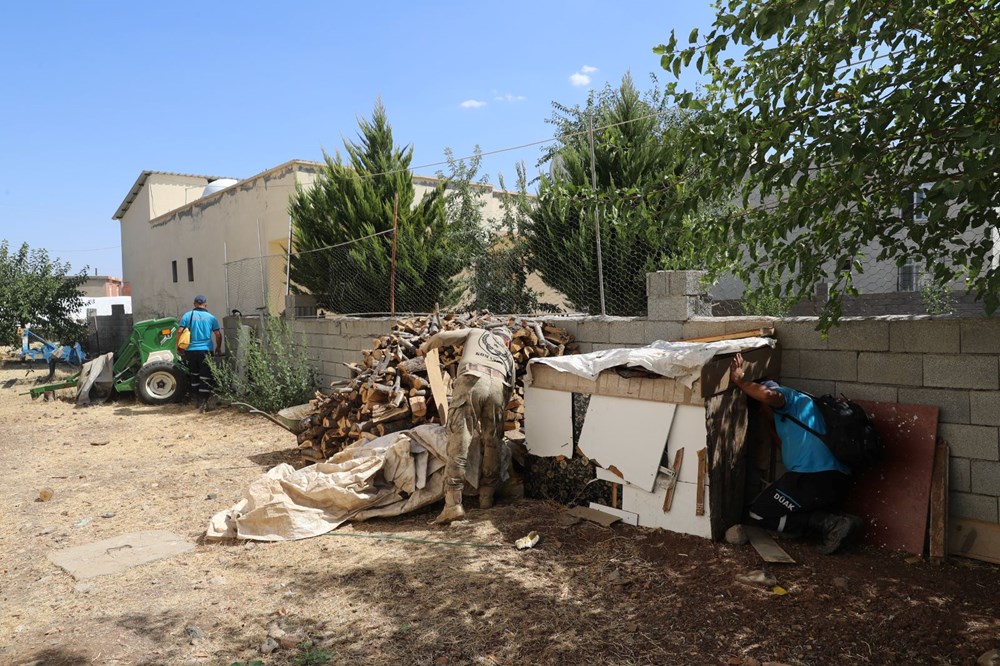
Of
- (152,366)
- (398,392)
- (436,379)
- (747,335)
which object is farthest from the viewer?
(152,366)

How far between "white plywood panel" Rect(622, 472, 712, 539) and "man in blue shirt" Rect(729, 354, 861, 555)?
39 centimetres

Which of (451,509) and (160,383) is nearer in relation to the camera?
(451,509)

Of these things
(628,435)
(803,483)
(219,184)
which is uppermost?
(219,184)

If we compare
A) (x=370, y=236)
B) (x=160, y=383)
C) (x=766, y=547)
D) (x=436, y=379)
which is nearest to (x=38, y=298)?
(x=160, y=383)

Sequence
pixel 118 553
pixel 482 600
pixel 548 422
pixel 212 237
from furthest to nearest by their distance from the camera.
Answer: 1. pixel 212 237
2. pixel 548 422
3. pixel 118 553
4. pixel 482 600

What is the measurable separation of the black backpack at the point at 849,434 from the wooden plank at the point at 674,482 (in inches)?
29.7

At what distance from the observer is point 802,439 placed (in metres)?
4.32

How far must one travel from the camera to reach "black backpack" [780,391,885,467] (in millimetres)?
4145

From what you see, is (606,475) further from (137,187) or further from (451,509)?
(137,187)

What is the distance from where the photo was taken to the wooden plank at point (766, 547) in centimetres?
407

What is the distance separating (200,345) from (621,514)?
859 centimetres

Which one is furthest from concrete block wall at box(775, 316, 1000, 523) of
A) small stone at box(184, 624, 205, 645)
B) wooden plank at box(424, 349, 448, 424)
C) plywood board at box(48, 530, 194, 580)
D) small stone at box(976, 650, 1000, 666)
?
plywood board at box(48, 530, 194, 580)

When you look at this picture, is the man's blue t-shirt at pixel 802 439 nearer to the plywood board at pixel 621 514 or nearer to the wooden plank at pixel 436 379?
the plywood board at pixel 621 514

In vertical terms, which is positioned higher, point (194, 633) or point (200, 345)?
point (200, 345)
